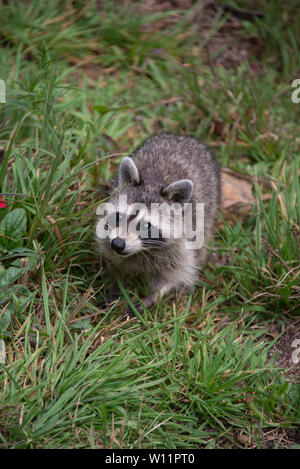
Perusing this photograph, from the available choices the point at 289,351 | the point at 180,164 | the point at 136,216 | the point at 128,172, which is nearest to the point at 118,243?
the point at 136,216

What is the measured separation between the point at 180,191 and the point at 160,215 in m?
0.26

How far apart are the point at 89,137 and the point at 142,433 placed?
2847 mm

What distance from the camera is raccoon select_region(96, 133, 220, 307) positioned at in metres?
4.21

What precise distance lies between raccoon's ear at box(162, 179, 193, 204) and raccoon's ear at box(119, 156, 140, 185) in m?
0.26

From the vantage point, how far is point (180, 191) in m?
4.37

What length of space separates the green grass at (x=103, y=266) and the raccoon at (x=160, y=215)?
0.62 ft

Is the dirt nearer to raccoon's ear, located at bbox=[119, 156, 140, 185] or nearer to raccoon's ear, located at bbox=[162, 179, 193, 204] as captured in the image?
raccoon's ear, located at bbox=[162, 179, 193, 204]

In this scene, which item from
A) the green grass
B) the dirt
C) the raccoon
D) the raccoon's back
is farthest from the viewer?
the raccoon's back

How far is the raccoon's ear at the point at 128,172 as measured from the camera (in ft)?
14.1

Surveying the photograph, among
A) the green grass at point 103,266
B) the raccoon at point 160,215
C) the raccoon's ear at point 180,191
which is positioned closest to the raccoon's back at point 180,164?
the raccoon at point 160,215

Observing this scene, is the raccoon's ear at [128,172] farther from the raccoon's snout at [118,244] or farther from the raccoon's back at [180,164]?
the raccoon's snout at [118,244]

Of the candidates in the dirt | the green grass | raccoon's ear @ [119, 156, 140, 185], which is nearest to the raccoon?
raccoon's ear @ [119, 156, 140, 185]

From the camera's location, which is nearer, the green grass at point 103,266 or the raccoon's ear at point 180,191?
the green grass at point 103,266

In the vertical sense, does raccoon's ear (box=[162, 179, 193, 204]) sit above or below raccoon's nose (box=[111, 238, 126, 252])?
above
